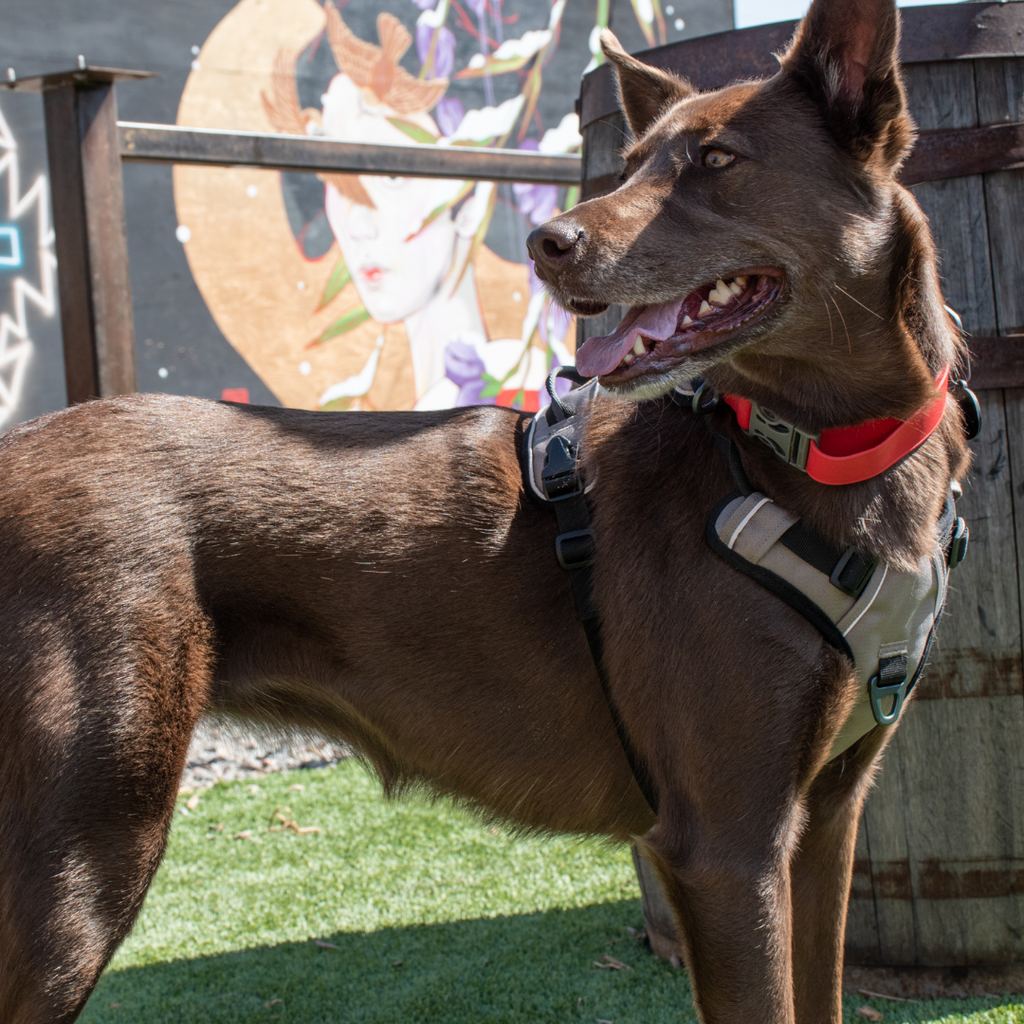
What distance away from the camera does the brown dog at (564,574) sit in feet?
5.89

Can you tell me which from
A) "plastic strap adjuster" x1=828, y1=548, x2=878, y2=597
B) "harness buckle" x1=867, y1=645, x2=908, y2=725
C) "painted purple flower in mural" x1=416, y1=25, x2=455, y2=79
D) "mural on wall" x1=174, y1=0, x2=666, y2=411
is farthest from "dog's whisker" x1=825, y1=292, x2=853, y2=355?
"painted purple flower in mural" x1=416, y1=25, x2=455, y2=79

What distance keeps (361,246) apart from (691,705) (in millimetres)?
6383

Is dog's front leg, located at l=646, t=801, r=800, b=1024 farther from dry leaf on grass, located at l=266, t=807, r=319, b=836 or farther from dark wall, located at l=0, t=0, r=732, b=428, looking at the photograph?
dark wall, located at l=0, t=0, r=732, b=428

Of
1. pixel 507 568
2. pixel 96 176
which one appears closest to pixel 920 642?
pixel 507 568

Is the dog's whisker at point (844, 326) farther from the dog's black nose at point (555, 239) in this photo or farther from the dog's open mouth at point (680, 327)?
the dog's black nose at point (555, 239)

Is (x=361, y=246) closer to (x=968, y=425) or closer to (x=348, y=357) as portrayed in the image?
(x=348, y=357)

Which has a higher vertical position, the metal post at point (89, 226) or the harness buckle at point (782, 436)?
the metal post at point (89, 226)

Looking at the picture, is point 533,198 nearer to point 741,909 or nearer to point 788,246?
point 788,246

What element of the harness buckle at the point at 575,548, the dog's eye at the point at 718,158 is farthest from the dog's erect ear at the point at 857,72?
the harness buckle at the point at 575,548

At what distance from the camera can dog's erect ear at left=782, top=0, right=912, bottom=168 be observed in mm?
1739

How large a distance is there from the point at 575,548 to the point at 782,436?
450 mm

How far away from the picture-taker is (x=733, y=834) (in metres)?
1.80

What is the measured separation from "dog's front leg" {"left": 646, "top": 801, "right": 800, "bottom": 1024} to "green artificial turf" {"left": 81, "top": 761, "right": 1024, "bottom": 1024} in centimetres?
53

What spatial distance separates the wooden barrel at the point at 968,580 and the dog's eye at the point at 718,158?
0.88m
